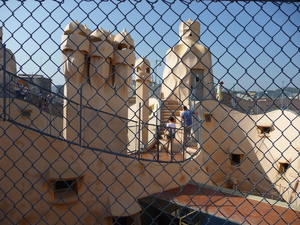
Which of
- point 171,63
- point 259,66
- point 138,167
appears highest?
point 171,63

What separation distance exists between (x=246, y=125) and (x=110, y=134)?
663cm

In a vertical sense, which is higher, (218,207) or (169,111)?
(169,111)

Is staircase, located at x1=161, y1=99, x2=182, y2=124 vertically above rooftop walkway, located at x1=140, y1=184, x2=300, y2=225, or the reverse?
staircase, located at x1=161, y1=99, x2=182, y2=124

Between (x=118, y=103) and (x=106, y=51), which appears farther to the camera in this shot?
(x=118, y=103)

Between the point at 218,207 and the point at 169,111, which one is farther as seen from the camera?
the point at 169,111

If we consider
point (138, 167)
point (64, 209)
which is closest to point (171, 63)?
point (138, 167)

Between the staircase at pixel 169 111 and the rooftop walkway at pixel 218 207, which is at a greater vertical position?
the staircase at pixel 169 111

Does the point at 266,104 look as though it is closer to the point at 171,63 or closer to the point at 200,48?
the point at 200,48

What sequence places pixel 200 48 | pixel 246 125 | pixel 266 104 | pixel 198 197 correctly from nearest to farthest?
pixel 198 197 → pixel 246 125 → pixel 200 48 → pixel 266 104

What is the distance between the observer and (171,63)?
14.3m

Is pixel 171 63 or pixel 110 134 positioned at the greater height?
pixel 171 63

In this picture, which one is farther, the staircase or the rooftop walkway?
the staircase

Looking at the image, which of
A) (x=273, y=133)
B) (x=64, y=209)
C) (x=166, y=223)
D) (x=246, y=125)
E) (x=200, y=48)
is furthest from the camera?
(x=200, y=48)

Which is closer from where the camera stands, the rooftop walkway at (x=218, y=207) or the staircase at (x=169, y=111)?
the rooftop walkway at (x=218, y=207)
